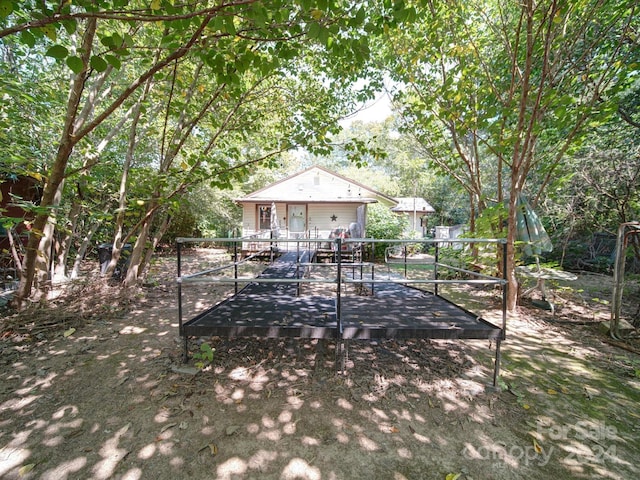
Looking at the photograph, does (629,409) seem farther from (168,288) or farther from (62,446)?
(168,288)

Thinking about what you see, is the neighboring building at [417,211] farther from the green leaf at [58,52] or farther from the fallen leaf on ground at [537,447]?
the green leaf at [58,52]

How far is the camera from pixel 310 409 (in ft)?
8.14

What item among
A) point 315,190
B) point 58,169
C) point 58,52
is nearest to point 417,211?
point 315,190

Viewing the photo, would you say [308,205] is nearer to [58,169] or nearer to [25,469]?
[58,169]

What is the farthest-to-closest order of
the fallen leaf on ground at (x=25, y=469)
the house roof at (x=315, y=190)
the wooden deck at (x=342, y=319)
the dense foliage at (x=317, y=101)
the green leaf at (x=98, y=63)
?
the house roof at (x=315, y=190) < the dense foliage at (x=317, y=101) < the wooden deck at (x=342, y=319) < the green leaf at (x=98, y=63) < the fallen leaf on ground at (x=25, y=469)

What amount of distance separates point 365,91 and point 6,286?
8585 mm

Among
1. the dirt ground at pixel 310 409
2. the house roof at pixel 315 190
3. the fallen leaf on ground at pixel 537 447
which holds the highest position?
the house roof at pixel 315 190

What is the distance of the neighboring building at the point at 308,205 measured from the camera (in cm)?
1484

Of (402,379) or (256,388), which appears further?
(402,379)

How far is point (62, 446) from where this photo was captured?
2.04m

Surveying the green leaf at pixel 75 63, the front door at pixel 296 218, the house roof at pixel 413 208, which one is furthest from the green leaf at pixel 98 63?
the house roof at pixel 413 208

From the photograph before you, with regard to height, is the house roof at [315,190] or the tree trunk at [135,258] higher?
the house roof at [315,190]

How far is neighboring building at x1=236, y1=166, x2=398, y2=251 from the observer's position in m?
14.8

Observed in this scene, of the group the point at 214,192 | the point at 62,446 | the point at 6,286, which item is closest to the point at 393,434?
the point at 62,446
